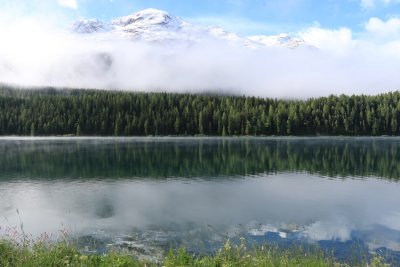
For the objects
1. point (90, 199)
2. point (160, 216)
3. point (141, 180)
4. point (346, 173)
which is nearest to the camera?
point (160, 216)

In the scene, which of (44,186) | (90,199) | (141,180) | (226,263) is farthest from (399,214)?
(44,186)

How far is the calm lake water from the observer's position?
33.1 metres

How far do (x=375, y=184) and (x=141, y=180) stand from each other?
3874 cm

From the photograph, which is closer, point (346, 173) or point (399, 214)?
point (399, 214)

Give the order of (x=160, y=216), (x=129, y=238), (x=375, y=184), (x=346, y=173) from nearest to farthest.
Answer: (x=129, y=238), (x=160, y=216), (x=375, y=184), (x=346, y=173)

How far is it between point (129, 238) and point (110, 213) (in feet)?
39.4

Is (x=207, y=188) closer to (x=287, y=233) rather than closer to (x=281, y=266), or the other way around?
(x=287, y=233)

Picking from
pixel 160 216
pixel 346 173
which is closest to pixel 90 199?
pixel 160 216

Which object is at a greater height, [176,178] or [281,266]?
[281,266]

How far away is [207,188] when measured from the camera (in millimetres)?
62844

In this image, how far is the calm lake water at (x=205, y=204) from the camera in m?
33.1

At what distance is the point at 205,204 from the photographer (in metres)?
49.1

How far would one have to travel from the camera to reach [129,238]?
32.9 m

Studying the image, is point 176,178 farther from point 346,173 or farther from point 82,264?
point 82,264
